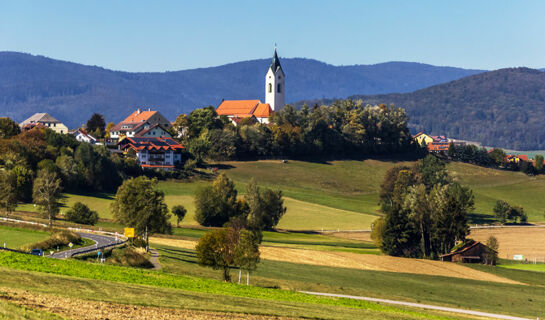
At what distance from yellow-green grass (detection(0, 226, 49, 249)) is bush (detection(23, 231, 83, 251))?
46.2 inches

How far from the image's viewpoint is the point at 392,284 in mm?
63125

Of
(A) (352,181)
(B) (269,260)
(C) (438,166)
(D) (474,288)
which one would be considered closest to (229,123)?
(A) (352,181)

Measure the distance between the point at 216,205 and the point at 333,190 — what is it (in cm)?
5178

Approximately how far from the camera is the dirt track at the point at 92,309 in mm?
28312

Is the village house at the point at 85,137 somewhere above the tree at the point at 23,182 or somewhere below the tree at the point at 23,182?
above

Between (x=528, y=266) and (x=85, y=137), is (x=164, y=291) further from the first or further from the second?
(x=85, y=137)

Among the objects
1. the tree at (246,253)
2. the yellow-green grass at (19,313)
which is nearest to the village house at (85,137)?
the tree at (246,253)

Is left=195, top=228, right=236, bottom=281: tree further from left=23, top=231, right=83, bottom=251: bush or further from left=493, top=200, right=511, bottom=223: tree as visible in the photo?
left=493, top=200, right=511, bottom=223: tree

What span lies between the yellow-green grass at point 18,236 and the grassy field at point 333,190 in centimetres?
2585

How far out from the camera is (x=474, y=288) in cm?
6359

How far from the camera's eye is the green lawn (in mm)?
54062

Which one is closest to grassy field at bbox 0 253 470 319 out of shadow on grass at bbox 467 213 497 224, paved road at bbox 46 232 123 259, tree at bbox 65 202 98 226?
paved road at bbox 46 232 123 259

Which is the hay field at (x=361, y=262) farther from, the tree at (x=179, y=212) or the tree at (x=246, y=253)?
the tree at (x=179, y=212)

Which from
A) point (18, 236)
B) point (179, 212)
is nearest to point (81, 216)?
point (179, 212)
